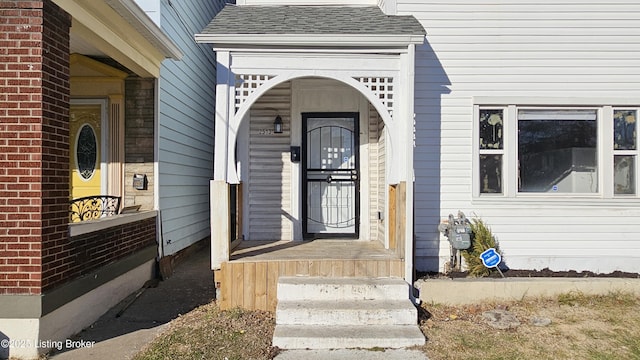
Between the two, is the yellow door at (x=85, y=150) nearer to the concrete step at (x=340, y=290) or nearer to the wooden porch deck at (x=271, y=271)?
the wooden porch deck at (x=271, y=271)

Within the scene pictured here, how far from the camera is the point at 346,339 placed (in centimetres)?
394

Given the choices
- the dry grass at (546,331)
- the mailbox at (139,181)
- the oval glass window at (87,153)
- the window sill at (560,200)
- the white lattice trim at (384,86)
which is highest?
the white lattice trim at (384,86)

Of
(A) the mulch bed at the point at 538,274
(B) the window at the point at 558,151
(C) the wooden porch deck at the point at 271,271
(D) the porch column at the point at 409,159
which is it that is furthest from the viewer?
(B) the window at the point at 558,151

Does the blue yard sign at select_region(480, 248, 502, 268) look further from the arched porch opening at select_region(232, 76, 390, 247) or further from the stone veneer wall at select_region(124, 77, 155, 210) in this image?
the stone veneer wall at select_region(124, 77, 155, 210)

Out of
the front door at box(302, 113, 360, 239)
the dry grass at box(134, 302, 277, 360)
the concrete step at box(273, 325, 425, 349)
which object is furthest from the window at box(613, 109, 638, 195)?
the dry grass at box(134, 302, 277, 360)

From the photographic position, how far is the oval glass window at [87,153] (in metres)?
6.08

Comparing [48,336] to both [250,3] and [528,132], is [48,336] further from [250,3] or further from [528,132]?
[528,132]

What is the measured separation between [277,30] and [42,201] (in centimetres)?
294

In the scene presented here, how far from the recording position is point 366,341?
3.93 m

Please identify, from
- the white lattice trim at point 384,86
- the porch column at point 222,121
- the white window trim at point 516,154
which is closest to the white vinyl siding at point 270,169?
the porch column at point 222,121

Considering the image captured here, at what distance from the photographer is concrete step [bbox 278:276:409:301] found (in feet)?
15.0

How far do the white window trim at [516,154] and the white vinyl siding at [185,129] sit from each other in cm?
444

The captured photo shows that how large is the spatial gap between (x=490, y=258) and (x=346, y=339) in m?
2.36

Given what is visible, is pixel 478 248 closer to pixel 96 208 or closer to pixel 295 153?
pixel 295 153
